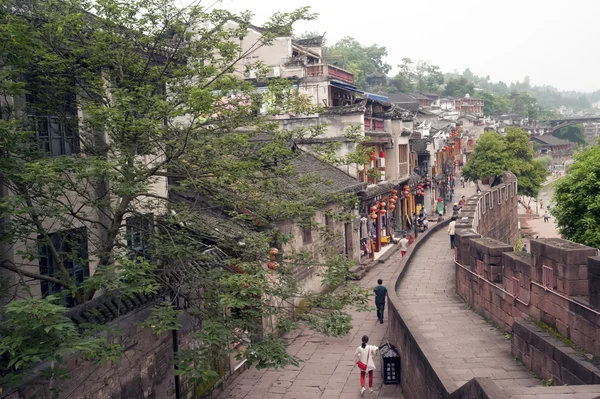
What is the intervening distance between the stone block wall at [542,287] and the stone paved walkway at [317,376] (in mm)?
2960

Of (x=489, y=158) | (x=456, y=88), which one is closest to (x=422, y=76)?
(x=456, y=88)

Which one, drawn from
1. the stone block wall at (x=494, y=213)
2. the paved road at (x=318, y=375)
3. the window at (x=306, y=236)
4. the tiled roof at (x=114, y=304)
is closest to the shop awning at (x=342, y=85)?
the stone block wall at (x=494, y=213)

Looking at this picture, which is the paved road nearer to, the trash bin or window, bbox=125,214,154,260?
the trash bin

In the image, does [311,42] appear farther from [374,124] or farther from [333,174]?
[333,174]

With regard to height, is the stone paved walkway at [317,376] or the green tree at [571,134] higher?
the green tree at [571,134]

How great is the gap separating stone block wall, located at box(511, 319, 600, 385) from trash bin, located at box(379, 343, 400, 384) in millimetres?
2926

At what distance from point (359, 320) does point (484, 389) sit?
11.9 meters

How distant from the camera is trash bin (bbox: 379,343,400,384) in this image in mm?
13160

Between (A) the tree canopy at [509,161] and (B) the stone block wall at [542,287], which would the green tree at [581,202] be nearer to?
(B) the stone block wall at [542,287]

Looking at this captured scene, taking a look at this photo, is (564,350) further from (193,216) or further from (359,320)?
(359,320)

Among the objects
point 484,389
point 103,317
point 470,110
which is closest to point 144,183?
point 103,317

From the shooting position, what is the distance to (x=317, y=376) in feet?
46.5

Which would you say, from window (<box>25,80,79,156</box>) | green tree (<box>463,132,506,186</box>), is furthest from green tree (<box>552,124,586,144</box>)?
window (<box>25,80,79,156</box>)

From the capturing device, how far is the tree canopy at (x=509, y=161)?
148 ft
